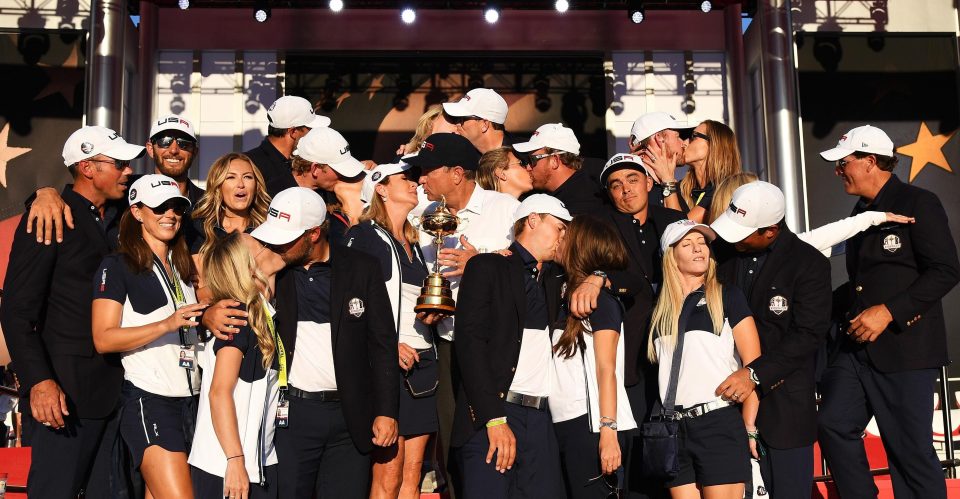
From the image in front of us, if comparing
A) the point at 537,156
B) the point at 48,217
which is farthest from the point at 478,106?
the point at 48,217

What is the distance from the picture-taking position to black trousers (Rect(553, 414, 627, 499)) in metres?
5.03

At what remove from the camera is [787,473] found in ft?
17.4

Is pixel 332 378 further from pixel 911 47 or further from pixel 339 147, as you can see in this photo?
pixel 911 47

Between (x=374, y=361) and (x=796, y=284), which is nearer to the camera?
(x=374, y=361)

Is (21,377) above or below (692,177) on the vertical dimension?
below

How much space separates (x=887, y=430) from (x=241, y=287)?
3603 millimetres

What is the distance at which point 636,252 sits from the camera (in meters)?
5.88

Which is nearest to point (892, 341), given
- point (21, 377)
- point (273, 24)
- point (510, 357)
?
point (510, 357)

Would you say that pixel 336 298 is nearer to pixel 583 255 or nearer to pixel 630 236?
pixel 583 255

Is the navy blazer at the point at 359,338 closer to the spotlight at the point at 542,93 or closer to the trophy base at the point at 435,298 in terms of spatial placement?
the trophy base at the point at 435,298

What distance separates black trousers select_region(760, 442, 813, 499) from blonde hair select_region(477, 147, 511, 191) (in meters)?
2.37

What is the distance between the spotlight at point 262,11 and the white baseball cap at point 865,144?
7.69 m

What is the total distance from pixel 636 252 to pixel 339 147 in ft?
5.91

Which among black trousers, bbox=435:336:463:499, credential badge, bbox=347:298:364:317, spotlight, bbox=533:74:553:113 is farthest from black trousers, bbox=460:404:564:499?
spotlight, bbox=533:74:553:113
